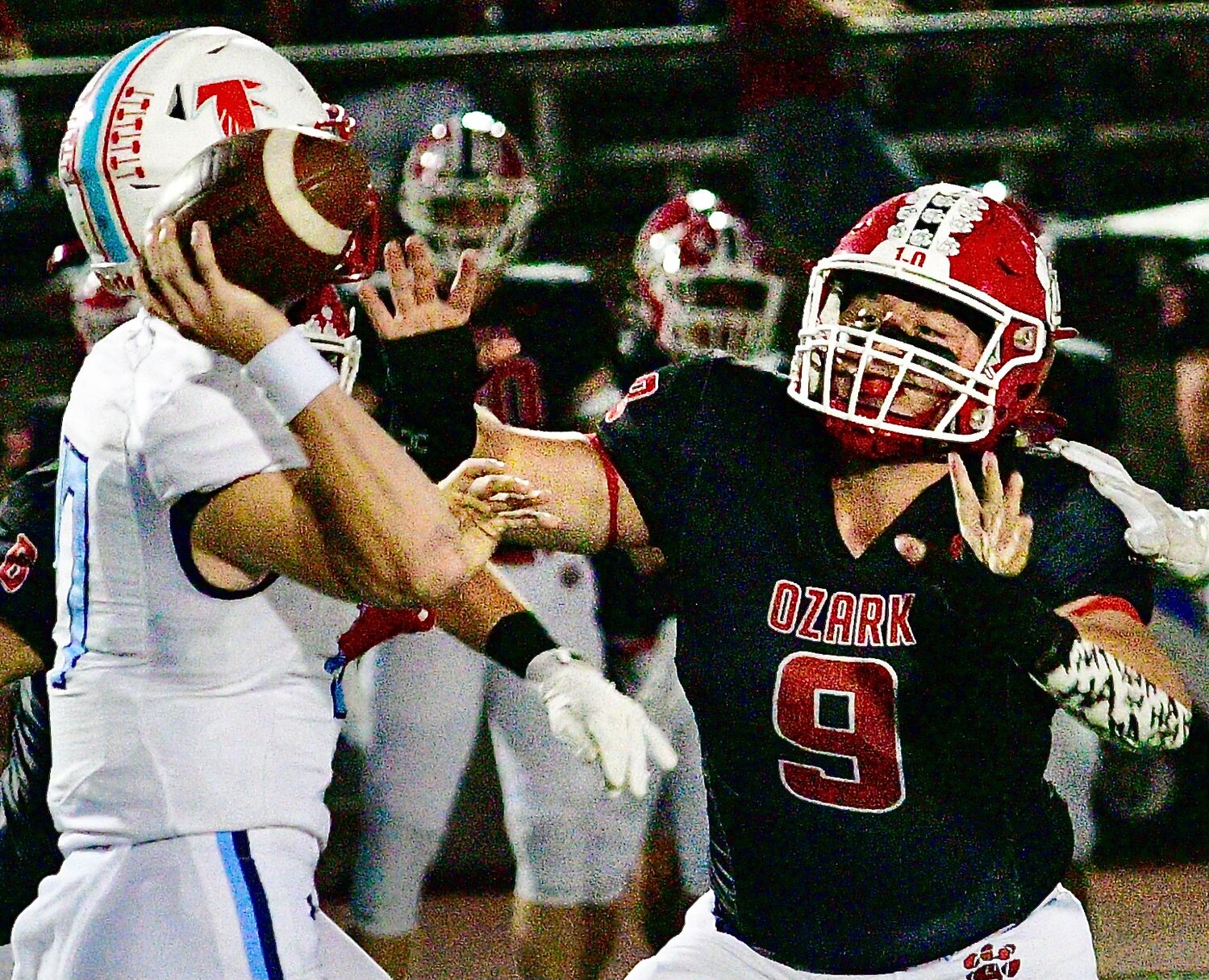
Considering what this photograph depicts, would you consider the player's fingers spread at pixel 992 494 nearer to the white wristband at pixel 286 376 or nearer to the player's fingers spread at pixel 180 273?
the white wristband at pixel 286 376

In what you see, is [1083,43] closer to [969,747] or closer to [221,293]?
[969,747]

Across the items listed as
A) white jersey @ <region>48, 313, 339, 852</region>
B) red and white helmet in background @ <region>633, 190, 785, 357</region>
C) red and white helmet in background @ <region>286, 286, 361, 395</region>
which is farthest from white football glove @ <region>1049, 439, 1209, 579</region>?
red and white helmet in background @ <region>633, 190, 785, 357</region>

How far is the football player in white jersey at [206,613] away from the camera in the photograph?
5.74ft

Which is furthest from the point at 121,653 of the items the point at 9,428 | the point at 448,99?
the point at 448,99

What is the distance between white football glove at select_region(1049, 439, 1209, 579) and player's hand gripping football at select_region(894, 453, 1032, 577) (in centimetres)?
→ 19

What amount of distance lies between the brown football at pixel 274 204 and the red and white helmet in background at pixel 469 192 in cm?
208

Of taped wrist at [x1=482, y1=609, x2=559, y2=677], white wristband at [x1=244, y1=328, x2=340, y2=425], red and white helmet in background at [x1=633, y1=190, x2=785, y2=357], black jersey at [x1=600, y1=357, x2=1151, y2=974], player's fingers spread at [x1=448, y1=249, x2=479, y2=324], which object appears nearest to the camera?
white wristband at [x1=244, y1=328, x2=340, y2=425]

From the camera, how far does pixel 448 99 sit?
15.0 feet

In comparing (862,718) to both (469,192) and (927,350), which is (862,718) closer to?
(927,350)

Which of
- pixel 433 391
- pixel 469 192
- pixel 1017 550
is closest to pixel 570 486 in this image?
pixel 433 391

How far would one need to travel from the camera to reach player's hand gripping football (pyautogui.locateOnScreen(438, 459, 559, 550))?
6.20ft

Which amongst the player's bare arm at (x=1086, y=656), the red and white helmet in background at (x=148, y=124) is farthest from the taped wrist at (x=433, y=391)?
the player's bare arm at (x=1086, y=656)

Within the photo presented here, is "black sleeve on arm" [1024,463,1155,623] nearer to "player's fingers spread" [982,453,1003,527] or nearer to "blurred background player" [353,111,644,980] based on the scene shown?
"player's fingers spread" [982,453,1003,527]

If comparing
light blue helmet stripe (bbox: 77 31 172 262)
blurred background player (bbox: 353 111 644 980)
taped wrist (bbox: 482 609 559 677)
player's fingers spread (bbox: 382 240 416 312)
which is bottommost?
blurred background player (bbox: 353 111 644 980)
